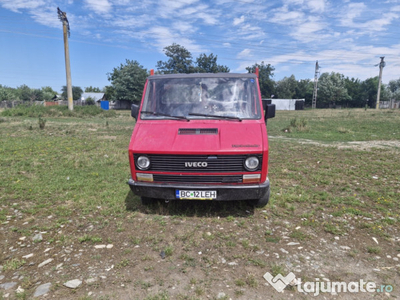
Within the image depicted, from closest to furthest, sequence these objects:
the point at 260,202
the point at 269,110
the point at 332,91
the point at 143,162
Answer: the point at 143,162 < the point at 260,202 < the point at 269,110 < the point at 332,91

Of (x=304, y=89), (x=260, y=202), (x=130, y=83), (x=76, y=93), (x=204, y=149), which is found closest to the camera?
(x=204, y=149)

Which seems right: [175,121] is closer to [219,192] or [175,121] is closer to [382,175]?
[219,192]

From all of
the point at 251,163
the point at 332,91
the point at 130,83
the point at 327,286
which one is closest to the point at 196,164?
the point at 251,163

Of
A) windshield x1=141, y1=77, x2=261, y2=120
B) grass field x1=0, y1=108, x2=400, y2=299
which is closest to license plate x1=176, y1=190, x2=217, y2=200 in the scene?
grass field x1=0, y1=108, x2=400, y2=299

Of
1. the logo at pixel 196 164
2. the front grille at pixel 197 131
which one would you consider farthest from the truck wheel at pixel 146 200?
the front grille at pixel 197 131

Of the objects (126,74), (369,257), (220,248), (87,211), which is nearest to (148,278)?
(220,248)

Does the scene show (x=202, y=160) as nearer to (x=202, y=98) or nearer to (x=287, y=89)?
(x=202, y=98)

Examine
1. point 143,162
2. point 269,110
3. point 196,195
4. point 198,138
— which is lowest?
point 196,195

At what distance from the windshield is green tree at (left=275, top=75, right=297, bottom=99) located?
79.7 m

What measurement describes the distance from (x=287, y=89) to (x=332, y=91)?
43.9 feet

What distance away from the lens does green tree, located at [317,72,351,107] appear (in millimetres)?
69438

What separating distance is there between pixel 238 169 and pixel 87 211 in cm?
270

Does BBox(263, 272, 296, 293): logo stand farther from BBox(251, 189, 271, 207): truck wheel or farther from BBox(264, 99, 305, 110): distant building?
BBox(264, 99, 305, 110): distant building

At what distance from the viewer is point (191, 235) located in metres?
3.77
